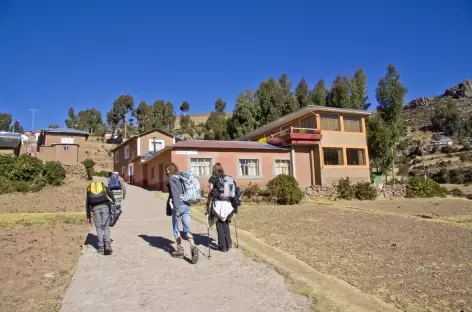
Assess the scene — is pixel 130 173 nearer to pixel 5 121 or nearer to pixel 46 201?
pixel 46 201

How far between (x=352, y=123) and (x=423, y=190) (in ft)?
25.0

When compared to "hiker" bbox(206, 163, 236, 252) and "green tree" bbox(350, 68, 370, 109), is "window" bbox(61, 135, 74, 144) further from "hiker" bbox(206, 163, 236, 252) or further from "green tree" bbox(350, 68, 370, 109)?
"hiker" bbox(206, 163, 236, 252)

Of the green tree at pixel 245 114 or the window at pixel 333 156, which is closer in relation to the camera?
the window at pixel 333 156

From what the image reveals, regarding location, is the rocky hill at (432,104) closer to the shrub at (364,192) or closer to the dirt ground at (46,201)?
the shrub at (364,192)

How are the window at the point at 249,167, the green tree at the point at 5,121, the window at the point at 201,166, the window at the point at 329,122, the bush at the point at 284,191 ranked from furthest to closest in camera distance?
1. the green tree at the point at 5,121
2. the window at the point at 329,122
3. the window at the point at 249,167
4. the window at the point at 201,166
5. the bush at the point at 284,191

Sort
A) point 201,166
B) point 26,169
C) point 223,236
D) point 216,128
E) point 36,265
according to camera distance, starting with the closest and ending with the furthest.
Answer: point 36,265 → point 223,236 → point 26,169 → point 201,166 → point 216,128

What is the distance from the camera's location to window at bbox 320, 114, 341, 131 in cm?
2905

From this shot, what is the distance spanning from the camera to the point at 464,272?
20.5 feet

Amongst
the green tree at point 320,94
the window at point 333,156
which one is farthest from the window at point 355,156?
the green tree at point 320,94

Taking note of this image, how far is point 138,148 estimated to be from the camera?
119ft

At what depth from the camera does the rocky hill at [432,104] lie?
3611 inches

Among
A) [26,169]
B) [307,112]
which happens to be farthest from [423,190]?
[26,169]

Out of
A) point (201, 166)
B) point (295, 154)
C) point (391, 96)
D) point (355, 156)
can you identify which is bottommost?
point (201, 166)

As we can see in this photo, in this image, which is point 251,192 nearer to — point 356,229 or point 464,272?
point 356,229
